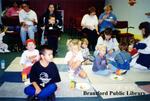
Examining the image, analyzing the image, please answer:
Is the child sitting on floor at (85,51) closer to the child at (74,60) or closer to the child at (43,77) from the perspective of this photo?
the child at (74,60)

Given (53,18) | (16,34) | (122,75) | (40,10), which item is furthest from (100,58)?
(40,10)

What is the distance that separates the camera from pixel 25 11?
9.76 m

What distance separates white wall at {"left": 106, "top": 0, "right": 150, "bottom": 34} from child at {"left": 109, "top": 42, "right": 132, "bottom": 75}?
4141mm

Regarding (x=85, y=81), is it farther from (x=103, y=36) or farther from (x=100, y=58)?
(x=103, y=36)

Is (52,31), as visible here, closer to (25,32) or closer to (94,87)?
(25,32)

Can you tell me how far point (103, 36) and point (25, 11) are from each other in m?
3.08

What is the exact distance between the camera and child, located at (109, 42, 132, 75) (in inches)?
269

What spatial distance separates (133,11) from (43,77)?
24.1ft

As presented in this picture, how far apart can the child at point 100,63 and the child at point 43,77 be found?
6.63ft

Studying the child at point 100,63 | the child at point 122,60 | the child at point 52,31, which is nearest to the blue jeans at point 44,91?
the child at point 100,63

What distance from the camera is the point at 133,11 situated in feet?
37.1

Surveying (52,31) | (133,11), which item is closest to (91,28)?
(52,31)

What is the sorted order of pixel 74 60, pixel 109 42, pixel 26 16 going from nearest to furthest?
pixel 74 60 → pixel 109 42 → pixel 26 16

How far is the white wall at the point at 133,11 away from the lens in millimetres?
10742
